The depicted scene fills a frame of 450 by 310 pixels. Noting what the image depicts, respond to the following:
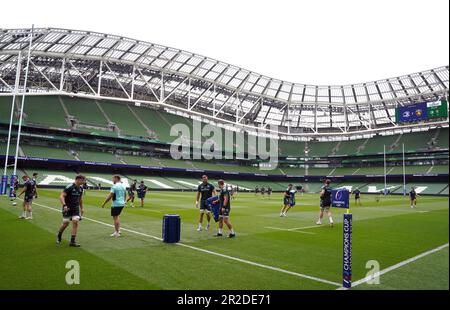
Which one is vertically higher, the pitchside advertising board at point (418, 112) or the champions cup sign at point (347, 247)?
the pitchside advertising board at point (418, 112)

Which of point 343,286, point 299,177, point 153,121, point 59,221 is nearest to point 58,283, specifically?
point 343,286

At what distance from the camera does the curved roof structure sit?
155 feet

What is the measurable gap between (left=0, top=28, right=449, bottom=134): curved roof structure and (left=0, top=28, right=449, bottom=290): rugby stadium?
1.13 ft

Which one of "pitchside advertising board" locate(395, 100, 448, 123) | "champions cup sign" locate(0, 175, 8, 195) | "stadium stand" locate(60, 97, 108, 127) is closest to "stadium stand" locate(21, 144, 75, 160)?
"stadium stand" locate(60, 97, 108, 127)

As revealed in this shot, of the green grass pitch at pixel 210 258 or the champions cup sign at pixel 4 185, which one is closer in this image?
the green grass pitch at pixel 210 258

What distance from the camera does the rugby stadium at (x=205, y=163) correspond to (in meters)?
7.35

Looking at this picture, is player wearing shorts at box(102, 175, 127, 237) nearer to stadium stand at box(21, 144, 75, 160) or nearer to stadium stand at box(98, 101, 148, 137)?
stadium stand at box(21, 144, 75, 160)

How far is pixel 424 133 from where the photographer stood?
74.4m

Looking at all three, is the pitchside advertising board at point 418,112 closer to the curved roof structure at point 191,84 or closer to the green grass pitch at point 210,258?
the curved roof structure at point 191,84

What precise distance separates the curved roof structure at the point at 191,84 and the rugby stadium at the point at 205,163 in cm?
35

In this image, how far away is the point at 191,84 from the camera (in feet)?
202

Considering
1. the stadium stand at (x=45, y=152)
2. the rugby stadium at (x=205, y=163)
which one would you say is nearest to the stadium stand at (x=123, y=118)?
the rugby stadium at (x=205, y=163)
